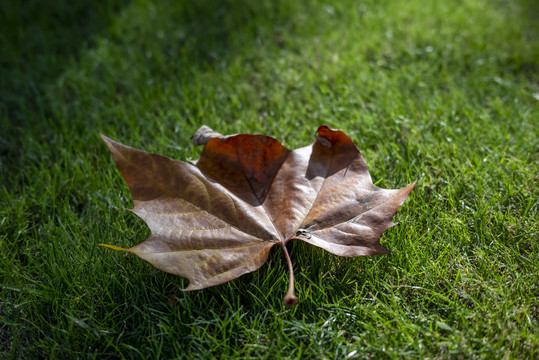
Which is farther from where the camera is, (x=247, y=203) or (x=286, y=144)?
(x=286, y=144)

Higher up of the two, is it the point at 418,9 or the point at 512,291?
the point at 418,9

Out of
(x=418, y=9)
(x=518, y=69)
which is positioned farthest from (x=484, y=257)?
(x=418, y=9)

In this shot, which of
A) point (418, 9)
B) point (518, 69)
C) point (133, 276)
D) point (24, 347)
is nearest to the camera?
point (24, 347)

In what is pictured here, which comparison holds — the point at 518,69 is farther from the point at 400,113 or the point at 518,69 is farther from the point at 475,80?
the point at 400,113
